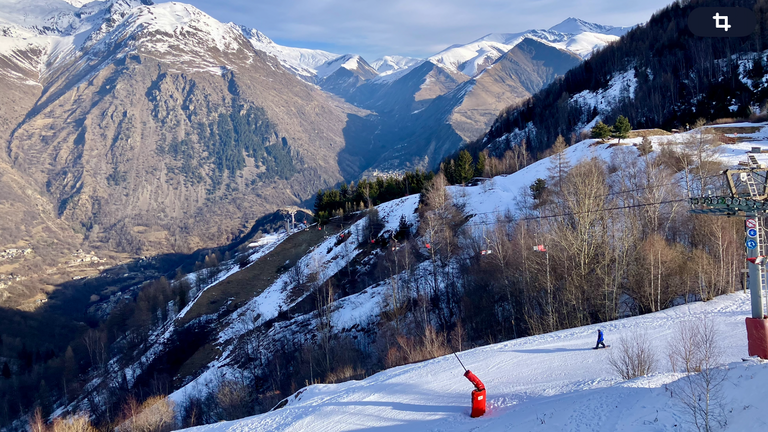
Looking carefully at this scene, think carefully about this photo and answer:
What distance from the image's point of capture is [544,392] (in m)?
18.3

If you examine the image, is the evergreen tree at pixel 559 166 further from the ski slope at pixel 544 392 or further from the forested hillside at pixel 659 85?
the forested hillside at pixel 659 85

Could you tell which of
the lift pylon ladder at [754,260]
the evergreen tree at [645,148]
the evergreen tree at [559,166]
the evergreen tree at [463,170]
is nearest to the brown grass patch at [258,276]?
the evergreen tree at [463,170]

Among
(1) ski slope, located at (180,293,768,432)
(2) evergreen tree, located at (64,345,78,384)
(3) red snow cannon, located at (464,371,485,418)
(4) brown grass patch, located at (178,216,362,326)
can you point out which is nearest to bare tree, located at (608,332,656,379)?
(1) ski slope, located at (180,293,768,432)

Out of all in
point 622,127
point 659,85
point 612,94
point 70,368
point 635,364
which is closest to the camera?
point 635,364

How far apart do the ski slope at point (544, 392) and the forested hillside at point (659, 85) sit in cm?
7895

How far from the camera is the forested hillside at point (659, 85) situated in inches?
3642

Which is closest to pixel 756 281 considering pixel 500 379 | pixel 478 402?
pixel 478 402

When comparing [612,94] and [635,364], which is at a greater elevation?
[612,94]

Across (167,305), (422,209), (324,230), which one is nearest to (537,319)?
(422,209)

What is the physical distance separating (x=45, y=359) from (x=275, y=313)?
269 ft

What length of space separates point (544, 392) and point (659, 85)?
388 feet

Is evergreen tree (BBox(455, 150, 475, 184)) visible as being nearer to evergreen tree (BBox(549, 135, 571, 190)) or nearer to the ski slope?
evergreen tree (BBox(549, 135, 571, 190))

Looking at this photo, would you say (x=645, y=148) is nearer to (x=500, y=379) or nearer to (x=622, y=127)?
(x=622, y=127)

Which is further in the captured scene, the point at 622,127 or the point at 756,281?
the point at 622,127
